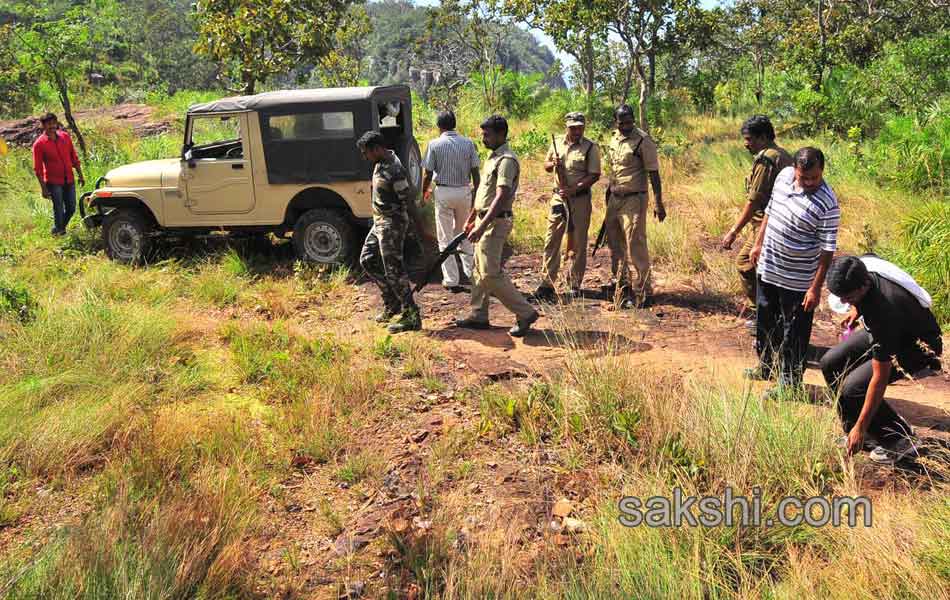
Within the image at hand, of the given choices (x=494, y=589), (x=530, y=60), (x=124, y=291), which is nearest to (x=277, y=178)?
(x=124, y=291)

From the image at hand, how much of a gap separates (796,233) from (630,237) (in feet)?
7.47

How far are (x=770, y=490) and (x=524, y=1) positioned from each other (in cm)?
1589

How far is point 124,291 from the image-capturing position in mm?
7488

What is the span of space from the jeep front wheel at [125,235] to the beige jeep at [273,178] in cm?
1

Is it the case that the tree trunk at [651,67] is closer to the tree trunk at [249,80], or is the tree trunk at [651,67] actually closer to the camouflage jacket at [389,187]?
the tree trunk at [249,80]

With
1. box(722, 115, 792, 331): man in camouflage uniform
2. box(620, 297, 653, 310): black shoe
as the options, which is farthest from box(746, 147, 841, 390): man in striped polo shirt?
box(620, 297, 653, 310): black shoe

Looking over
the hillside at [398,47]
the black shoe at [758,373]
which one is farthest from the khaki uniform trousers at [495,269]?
the hillside at [398,47]

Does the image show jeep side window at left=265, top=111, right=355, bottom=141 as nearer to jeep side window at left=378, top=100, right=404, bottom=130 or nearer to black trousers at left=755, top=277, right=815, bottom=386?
jeep side window at left=378, top=100, right=404, bottom=130

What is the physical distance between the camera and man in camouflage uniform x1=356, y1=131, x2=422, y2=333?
629cm

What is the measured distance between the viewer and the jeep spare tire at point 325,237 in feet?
27.1

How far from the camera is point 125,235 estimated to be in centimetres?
887

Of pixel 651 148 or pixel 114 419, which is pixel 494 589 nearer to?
pixel 114 419

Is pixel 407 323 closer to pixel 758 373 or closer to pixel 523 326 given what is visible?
pixel 523 326

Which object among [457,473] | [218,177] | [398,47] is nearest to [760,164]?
[457,473]
